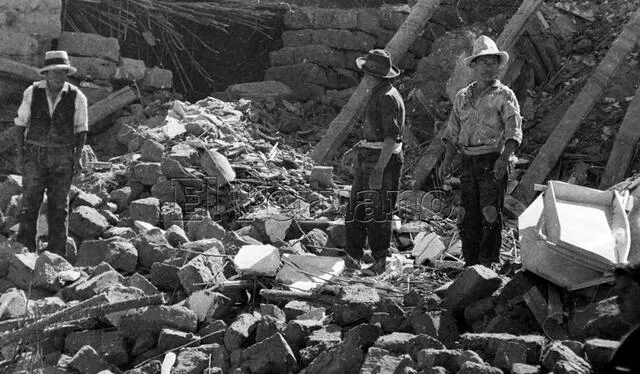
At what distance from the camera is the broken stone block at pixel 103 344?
6.23m

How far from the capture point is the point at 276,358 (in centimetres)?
566

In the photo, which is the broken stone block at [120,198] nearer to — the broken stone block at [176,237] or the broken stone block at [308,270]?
the broken stone block at [176,237]

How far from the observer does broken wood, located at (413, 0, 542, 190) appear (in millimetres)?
10398

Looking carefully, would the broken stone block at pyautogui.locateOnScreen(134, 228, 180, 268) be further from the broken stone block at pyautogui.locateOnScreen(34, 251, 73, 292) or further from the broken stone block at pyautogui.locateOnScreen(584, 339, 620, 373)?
the broken stone block at pyautogui.locateOnScreen(584, 339, 620, 373)

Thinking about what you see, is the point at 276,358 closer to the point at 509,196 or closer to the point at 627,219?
the point at 627,219

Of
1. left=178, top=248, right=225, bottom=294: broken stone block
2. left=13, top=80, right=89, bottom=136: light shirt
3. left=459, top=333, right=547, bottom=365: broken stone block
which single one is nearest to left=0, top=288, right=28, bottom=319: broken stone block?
left=178, top=248, right=225, bottom=294: broken stone block

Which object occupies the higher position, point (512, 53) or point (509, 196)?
point (512, 53)

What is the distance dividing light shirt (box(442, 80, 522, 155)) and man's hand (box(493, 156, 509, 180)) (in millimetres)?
129

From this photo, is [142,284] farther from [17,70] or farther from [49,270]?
[17,70]

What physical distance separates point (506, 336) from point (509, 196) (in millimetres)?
4788

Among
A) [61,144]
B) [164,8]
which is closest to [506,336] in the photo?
[61,144]

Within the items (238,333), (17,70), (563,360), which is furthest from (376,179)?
(17,70)

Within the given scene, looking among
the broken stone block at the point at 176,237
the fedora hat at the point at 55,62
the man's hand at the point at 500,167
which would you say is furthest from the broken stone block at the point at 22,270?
the man's hand at the point at 500,167

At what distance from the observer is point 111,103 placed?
1116 cm
